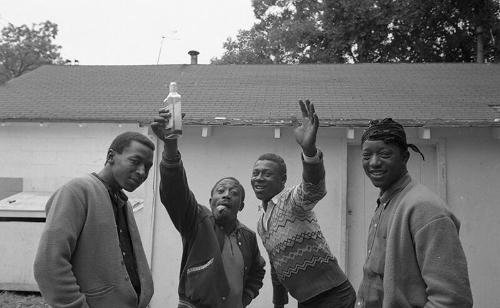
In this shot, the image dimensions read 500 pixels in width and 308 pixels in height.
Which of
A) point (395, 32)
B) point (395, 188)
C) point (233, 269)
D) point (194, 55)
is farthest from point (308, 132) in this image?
point (395, 32)

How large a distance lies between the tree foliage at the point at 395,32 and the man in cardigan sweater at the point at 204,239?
16190 mm

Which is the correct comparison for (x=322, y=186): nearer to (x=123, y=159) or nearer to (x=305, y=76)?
(x=123, y=159)

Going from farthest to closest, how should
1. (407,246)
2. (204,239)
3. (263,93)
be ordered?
(263,93), (204,239), (407,246)

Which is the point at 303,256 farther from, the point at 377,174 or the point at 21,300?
the point at 21,300

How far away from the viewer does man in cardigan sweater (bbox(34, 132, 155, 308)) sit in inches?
83.4

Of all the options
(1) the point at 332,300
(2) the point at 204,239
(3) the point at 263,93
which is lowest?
(1) the point at 332,300

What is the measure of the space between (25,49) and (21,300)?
2391cm

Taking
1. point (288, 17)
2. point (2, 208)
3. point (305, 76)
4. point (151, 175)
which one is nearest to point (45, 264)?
point (151, 175)

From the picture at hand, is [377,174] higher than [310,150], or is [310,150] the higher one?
[310,150]

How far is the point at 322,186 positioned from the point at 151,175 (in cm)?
485

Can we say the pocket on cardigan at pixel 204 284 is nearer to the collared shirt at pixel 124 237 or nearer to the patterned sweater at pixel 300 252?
the collared shirt at pixel 124 237

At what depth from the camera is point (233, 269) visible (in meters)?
2.81

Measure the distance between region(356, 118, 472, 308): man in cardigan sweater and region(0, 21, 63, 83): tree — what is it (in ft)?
81.6

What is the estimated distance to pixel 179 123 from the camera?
2.53m
